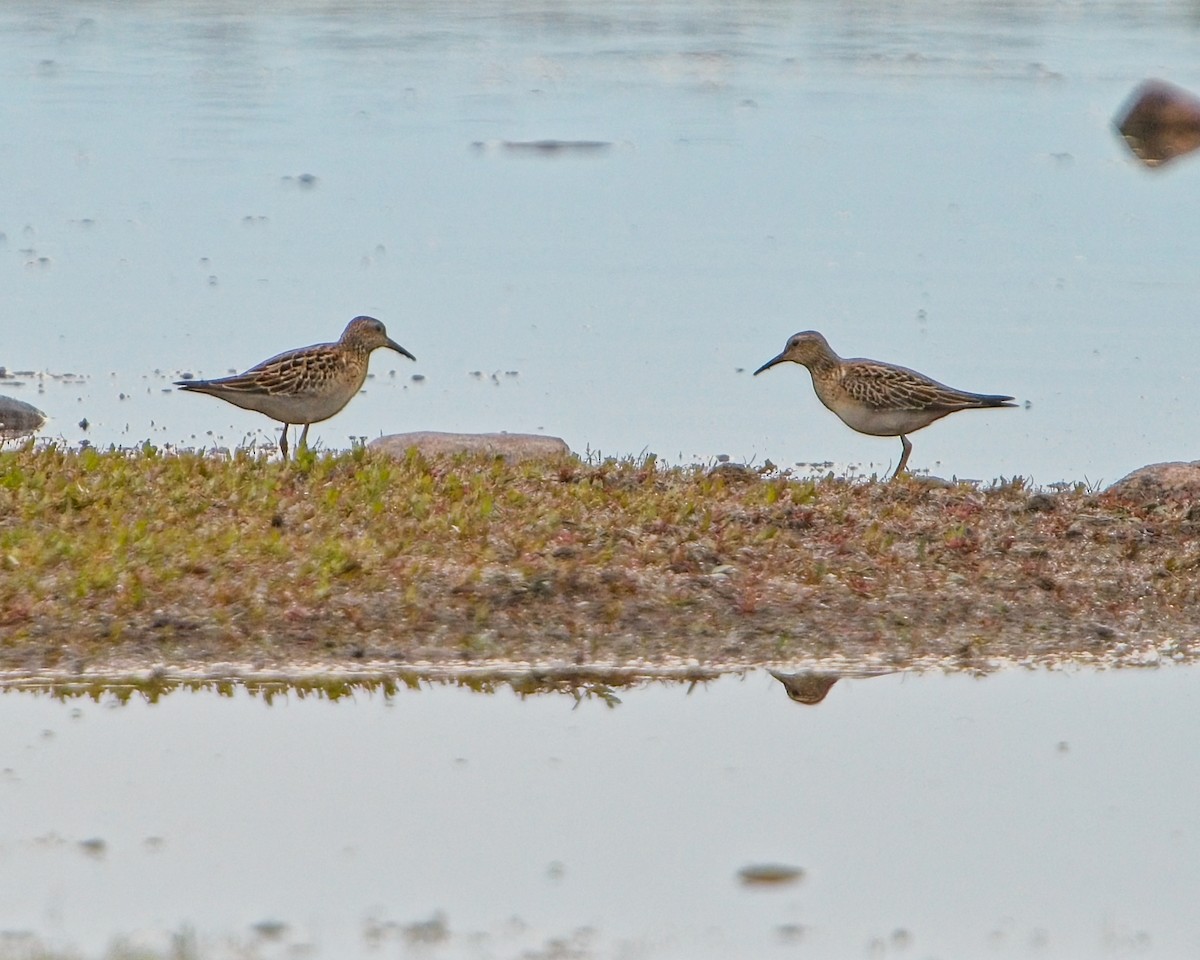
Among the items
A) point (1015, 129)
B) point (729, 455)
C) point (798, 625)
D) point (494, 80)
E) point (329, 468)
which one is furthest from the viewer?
point (494, 80)

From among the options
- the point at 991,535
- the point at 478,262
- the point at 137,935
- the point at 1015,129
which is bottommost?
the point at 137,935

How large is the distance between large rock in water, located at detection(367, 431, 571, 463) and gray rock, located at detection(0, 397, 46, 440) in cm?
240

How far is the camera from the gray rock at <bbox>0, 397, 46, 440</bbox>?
13352 mm

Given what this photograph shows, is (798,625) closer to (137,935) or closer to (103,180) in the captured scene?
(137,935)

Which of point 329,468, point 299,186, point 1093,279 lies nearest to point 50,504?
point 329,468

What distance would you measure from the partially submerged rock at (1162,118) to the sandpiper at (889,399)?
16.4 meters

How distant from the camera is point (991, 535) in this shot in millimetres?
10164

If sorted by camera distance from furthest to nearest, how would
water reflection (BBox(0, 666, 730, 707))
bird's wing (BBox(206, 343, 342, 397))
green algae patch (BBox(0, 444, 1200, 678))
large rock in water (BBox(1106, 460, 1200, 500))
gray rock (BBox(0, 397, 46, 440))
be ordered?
gray rock (BBox(0, 397, 46, 440)) < bird's wing (BBox(206, 343, 342, 397)) < large rock in water (BBox(1106, 460, 1200, 500)) < green algae patch (BBox(0, 444, 1200, 678)) < water reflection (BBox(0, 666, 730, 707))

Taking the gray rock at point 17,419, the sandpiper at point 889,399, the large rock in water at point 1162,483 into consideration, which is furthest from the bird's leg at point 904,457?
the gray rock at point 17,419

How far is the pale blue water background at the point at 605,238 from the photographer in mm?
14531

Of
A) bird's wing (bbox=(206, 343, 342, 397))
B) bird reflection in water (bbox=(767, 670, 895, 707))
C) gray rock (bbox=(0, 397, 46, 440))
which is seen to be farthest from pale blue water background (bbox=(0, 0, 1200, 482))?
bird reflection in water (bbox=(767, 670, 895, 707))

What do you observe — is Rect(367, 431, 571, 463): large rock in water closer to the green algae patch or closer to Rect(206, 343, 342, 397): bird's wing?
Rect(206, 343, 342, 397): bird's wing

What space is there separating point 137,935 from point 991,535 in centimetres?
527

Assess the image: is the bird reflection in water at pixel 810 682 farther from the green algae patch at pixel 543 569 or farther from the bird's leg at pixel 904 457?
the bird's leg at pixel 904 457
